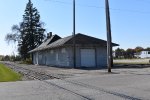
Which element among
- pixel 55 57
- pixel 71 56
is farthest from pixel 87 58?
pixel 55 57

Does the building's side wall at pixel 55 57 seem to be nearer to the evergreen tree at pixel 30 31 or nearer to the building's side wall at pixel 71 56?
the building's side wall at pixel 71 56

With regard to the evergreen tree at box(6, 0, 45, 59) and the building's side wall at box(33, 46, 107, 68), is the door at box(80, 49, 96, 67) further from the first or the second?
the evergreen tree at box(6, 0, 45, 59)

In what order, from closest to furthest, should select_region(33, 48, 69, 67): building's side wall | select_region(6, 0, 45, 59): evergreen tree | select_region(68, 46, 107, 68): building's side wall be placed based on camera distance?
select_region(68, 46, 107, 68): building's side wall < select_region(33, 48, 69, 67): building's side wall < select_region(6, 0, 45, 59): evergreen tree

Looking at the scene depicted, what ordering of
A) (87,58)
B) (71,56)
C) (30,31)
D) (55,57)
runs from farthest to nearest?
(30,31) → (55,57) → (71,56) → (87,58)

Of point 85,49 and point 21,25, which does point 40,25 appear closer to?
point 21,25

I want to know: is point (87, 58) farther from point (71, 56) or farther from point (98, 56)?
point (71, 56)

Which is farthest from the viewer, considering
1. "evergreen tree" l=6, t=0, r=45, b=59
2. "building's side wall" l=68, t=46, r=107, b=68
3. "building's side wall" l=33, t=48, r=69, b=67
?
"evergreen tree" l=6, t=0, r=45, b=59

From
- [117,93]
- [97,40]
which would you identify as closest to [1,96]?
[117,93]

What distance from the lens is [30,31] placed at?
91438 millimetres

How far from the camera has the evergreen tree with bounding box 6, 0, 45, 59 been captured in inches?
3570

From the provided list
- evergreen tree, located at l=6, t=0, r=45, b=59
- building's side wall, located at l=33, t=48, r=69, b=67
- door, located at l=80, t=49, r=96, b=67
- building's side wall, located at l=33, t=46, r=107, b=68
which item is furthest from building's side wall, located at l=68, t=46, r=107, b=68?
evergreen tree, located at l=6, t=0, r=45, b=59

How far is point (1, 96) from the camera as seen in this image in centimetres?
1270

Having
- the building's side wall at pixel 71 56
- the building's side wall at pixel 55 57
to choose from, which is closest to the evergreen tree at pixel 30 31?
the building's side wall at pixel 55 57

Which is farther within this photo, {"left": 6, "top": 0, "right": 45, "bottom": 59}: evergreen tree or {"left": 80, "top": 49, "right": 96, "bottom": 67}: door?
{"left": 6, "top": 0, "right": 45, "bottom": 59}: evergreen tree
